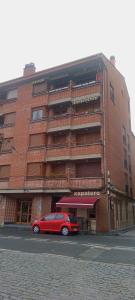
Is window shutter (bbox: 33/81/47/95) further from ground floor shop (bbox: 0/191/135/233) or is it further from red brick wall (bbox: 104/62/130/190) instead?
ground floor shop (bbox: 0/191/135/233)

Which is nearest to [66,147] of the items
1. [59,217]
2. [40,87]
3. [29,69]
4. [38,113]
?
[38,113]

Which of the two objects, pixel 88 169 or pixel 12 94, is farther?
pixel 12 94

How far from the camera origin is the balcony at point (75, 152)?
22.1 meters

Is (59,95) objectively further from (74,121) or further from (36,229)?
(36,229)

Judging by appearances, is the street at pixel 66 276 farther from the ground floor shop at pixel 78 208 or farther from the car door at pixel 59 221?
the ground floor shop at pixel 78 208

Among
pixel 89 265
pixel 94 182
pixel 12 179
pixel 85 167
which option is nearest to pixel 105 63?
pixel 85 167

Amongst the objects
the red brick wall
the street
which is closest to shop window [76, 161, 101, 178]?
the red brick wall

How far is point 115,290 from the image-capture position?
5262 millimetres

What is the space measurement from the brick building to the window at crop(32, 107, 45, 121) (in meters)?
0.08

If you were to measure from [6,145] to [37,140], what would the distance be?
13.4ft

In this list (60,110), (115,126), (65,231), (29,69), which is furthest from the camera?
(29,69)

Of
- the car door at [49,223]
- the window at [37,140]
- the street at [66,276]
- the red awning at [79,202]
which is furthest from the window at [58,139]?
the street at [66,276]

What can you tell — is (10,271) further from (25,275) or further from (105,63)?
(105,63)

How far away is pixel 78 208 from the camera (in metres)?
22.0
